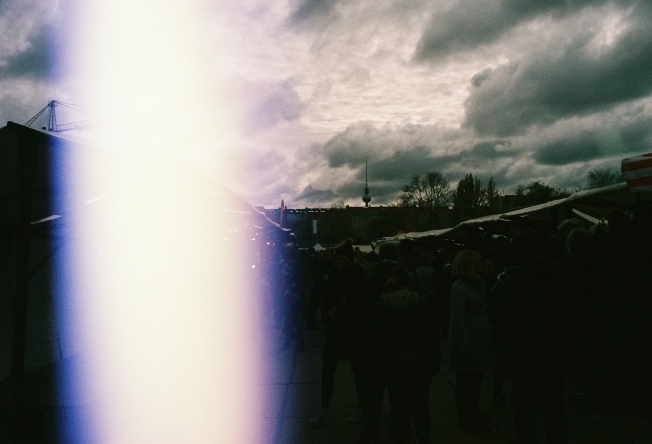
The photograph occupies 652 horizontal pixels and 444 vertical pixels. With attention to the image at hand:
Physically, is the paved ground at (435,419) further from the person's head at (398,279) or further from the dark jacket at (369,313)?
the person's head at (398,279)

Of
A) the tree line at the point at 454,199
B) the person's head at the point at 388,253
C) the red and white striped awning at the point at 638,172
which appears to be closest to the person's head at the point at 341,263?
the person's head at the point at 388,253

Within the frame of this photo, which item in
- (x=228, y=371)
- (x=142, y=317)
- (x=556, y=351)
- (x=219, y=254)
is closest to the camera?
(x=556, y=351)

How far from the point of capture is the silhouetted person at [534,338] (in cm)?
414

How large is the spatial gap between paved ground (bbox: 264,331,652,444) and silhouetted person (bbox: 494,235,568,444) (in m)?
1.06

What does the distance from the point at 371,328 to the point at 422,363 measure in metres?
0.47

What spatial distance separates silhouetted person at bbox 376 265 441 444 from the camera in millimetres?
4367

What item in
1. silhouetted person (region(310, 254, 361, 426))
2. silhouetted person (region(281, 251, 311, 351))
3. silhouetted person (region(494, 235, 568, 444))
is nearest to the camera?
silhouetted person (region(494, 235, 568, 444))

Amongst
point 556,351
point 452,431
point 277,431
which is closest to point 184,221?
point 277,431

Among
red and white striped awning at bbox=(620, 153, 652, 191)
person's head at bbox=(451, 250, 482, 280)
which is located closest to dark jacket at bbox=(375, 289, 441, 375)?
person's head at bbox=(451, 250, 482, 280)

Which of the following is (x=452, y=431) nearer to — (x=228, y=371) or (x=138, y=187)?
(x=228, y=371)

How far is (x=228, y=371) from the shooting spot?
8602 mm

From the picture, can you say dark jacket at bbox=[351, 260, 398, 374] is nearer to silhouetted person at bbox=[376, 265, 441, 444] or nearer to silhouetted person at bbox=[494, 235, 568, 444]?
silhouetted person at bbox=[376, 265, 441, 444]

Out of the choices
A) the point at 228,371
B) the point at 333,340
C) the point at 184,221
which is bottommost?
the point at 228,371

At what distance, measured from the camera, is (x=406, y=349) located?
14.3 feet
